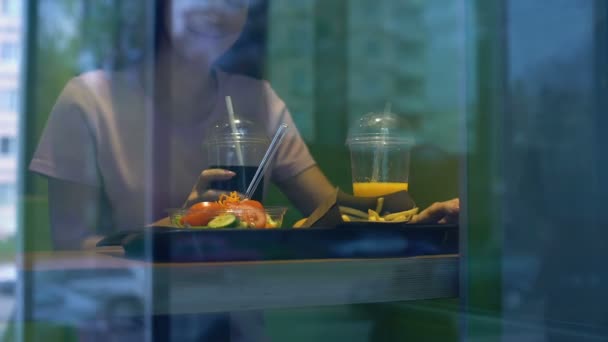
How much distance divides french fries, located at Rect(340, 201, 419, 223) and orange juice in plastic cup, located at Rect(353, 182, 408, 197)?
9 centimetres

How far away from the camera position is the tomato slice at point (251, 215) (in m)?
0.83

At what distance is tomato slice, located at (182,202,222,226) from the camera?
2.74 ft

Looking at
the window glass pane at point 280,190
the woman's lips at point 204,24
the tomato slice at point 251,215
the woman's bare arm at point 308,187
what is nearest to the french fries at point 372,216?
the window glass pane at point 280,190

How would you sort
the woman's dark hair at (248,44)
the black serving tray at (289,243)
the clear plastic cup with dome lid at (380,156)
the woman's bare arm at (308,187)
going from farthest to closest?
the woman's bare arm at (308,187) → the woman's dark hair at (248,44) → the clear plastic cup with dome lid at (380,156) → the black serving tray at (289,243)

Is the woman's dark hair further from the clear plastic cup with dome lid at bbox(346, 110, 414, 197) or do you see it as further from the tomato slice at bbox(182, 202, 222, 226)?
the tomato slice at bbox(182, 202, 222, 226)

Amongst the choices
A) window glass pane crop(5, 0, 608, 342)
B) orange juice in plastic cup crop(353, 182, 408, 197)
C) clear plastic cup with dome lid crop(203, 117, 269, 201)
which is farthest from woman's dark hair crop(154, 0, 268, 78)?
orange juice in plastic cup crop(353, 182, 408, 197)

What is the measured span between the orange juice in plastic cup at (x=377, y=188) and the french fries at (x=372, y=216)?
9cm

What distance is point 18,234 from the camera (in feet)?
3.22

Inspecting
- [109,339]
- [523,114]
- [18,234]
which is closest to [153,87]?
[18,234]

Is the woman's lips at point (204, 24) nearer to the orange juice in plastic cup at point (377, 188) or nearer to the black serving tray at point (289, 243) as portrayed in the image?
the orange juice in plastic cup at point (377, 188)

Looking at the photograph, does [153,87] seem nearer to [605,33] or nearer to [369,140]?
[369,140]

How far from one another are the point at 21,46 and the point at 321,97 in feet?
3.18

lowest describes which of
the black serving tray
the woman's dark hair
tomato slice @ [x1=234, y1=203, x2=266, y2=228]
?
the black serving tray

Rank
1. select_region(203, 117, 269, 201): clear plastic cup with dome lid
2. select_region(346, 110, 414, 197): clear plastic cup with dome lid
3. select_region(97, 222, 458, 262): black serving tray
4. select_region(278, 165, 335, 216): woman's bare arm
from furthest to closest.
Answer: select_region(278, 165, 335, 216): woman's bare arm < select_region(346, 110, 414, 197): clear plastic cup with dome lid < select_region(203, 117, 269, 201): clear plastic cup with dome lid < select_region(97, 222, 458, 262): black serving tray
